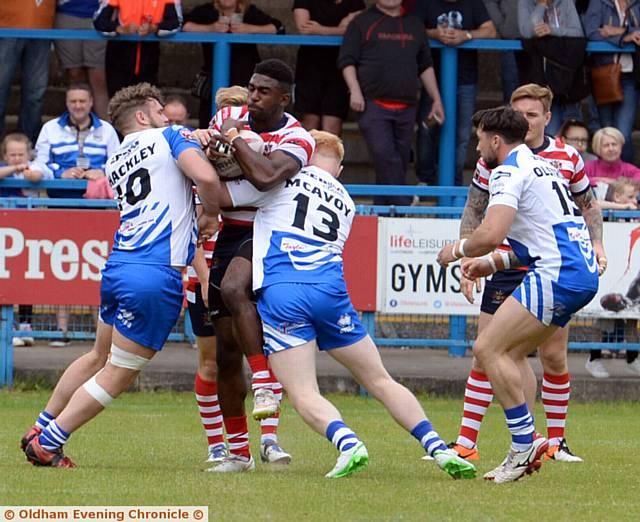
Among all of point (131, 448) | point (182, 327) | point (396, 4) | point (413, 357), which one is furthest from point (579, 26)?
point (131, 448)

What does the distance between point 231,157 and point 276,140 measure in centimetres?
26

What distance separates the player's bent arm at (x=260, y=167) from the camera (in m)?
7.64

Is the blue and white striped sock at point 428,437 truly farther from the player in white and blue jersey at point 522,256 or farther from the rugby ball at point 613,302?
the rugby ball at point 613,302

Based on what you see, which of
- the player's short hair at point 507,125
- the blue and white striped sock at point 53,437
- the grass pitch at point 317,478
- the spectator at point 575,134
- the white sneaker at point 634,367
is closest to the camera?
Result: the grass pitch at point 317,478

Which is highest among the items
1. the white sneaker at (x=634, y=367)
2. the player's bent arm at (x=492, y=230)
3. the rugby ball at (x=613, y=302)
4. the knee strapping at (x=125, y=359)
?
the player's bent arm at (x=492, y=230)

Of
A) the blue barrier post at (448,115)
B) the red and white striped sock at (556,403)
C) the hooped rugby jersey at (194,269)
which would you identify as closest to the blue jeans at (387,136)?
the blue barrier post at (448,115)

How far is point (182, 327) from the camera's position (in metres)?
13.3

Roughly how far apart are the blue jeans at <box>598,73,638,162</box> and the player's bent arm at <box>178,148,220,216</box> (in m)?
7.76

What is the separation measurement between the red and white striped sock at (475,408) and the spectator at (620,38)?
6.10 metres

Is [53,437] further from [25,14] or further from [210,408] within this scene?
[25,14]

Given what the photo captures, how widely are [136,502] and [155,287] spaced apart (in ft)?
5.19

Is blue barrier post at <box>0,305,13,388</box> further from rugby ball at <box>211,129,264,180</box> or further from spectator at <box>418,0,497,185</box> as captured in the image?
rugby ball at <box>211,129,264,180</box>

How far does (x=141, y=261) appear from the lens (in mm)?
8086

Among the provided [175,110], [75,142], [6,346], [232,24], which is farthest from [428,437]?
[232,24]
